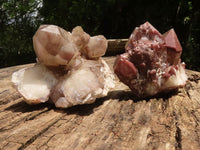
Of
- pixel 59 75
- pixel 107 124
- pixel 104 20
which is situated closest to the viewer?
pixel 107 124

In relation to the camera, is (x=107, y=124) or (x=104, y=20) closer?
(x=107, y=124)

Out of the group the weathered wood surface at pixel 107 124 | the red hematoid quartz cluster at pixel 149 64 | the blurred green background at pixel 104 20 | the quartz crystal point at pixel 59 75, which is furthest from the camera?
the blurred green background at pixel 104 20

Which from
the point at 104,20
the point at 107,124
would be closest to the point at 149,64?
the point at 107,124

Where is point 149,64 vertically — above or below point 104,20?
below

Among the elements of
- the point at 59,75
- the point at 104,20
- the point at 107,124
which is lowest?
the point at 107,124

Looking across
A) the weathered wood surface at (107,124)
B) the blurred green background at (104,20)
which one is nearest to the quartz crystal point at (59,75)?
the weathered wood surface at (107,124)

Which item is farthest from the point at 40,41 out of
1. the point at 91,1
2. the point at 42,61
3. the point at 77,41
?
the point at 91,1

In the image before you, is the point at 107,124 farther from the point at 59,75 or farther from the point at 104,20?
the point at 104,20

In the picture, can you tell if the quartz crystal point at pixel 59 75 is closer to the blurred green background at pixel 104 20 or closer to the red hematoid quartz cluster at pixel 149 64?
the red hematoid quartz cluster at pixel 149 64
